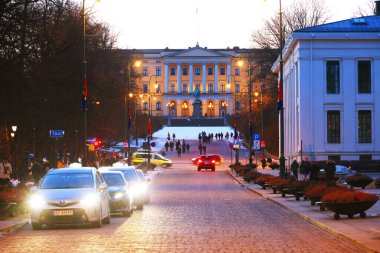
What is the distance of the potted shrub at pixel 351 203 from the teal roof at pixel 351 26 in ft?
180

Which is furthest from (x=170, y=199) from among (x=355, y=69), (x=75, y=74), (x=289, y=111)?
(x=289, y=111)

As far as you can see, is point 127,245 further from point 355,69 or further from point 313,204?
point 355,69

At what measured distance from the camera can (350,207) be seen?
83.8ft

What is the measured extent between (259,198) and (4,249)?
25143 millimetres

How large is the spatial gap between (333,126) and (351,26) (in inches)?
344

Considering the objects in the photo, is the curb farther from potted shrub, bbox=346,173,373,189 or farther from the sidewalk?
potted shrub, bbox=346,173,373,189

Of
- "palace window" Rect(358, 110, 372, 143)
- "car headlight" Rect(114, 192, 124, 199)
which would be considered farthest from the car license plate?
"palace window" Rect(358, 110, 372, 143)

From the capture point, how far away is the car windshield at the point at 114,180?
31469 mm

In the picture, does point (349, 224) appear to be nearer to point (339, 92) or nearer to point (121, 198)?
point (121, 198)

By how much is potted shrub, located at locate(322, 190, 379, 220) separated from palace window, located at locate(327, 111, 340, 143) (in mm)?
54581

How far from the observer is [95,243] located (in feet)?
65.4

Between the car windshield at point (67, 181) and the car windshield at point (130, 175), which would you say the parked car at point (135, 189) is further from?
the car windshield at point (67, 181)

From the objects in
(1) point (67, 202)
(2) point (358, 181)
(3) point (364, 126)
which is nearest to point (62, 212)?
(1) point (67, 202)

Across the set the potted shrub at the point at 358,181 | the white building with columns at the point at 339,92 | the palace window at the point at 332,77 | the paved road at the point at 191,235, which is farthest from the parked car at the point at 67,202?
the palace window at the point at 332,77
